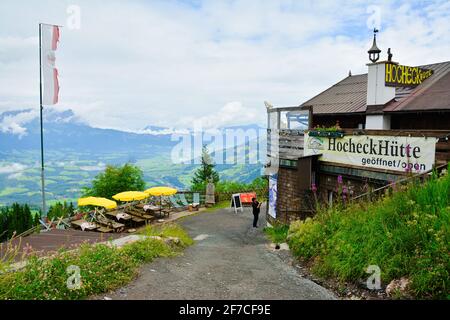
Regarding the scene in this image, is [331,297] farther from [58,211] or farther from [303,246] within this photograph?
[58,211]

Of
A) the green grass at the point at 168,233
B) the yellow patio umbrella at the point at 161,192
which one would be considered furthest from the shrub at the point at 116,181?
the green grass at the point at 168,233

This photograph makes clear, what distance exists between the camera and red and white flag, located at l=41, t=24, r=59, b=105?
66.9 feet

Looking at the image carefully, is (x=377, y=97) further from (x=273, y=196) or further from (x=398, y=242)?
(x=398, y=242)

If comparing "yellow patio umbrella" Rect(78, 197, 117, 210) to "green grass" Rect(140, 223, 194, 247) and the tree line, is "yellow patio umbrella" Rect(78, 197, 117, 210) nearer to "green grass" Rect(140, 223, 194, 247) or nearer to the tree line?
"green grass" Rect(140, 223, 194, 247)

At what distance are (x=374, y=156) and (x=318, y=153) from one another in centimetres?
285

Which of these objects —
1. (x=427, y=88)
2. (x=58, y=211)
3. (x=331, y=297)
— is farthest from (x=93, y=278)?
(x=58, y=211)

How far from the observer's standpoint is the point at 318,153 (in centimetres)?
1545

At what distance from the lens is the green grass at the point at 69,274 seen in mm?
6231

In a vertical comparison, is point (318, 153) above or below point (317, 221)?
above

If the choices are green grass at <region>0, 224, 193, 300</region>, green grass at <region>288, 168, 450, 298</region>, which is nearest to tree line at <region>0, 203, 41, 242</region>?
green grass at <region>0, 224, 193, 300</region>

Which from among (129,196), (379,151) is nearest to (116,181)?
(129,196)

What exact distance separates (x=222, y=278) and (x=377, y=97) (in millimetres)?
13032
